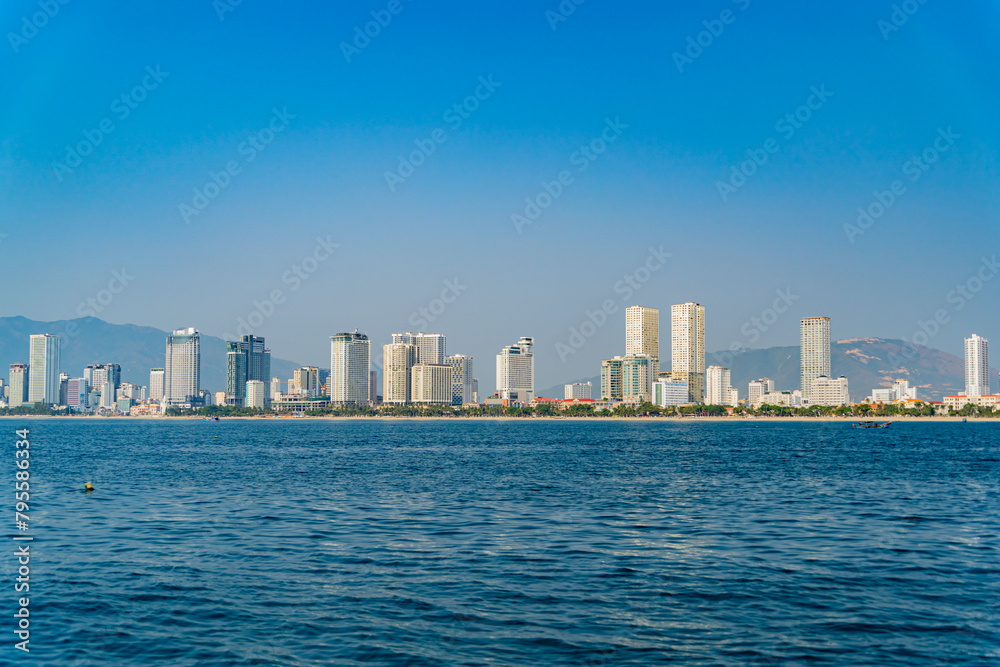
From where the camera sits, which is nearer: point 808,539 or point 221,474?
point 808,539

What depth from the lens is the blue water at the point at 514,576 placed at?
1800 centimetres

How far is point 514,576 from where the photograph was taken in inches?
957

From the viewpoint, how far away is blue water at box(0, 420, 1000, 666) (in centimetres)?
1800

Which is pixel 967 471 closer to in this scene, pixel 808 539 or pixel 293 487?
pixel 808 539

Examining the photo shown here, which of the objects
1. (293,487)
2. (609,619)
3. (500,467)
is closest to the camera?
(609,619)

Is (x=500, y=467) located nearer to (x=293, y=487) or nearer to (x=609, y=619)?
(x=293, y=487)

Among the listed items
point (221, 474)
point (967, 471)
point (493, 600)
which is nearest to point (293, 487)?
point (221, 474)

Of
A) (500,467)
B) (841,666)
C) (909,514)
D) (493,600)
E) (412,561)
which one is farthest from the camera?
(500,467)

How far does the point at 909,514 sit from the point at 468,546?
71.6 feet

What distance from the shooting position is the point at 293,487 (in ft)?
165

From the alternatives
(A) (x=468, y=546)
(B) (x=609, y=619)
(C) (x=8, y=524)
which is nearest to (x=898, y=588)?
(B) (x=609, y=619)

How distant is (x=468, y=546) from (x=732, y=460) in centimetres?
5385

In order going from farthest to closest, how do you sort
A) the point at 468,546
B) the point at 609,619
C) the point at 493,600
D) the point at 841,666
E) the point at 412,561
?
the point at 468,546 → the point at 412,561 → the point at 493,600 → the point at 609,619 → the point at 841,666

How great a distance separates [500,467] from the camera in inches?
2662
